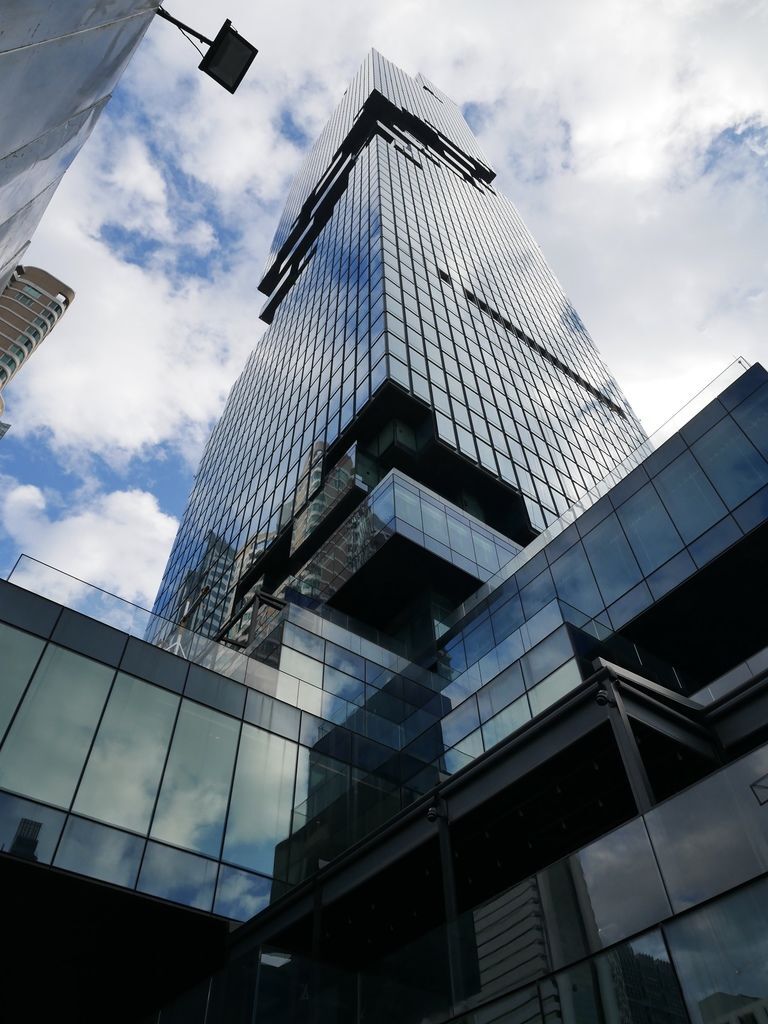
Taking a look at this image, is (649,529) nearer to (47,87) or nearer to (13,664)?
(13,664)

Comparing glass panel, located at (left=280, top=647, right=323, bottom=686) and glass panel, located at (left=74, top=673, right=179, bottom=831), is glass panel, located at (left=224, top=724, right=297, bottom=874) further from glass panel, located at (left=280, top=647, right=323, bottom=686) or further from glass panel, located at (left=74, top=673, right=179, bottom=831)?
glass panel, located at (left=280, top=647, right=323, bottom=686)

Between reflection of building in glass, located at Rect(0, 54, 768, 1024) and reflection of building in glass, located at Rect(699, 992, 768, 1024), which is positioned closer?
reflection of building in glass, located at Rect(699, 992, 768, 1024)

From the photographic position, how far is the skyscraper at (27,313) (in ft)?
464

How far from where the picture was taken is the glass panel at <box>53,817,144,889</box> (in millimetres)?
16953

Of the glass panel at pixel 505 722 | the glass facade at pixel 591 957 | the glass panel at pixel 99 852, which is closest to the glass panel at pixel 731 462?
the glass panel at pixel 505 722

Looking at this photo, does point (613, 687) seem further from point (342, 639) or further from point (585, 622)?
point (342, 639)

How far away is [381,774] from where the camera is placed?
77.6 ft

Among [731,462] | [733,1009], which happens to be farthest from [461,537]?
[733,1009]

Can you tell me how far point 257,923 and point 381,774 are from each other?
20.9ft

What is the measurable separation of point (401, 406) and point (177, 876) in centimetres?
3652

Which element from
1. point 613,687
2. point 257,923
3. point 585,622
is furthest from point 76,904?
point 585,622

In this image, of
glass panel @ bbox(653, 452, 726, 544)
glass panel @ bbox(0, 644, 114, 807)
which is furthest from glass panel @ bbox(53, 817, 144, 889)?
glass panel @ bbox(653, 452, 726, 544)

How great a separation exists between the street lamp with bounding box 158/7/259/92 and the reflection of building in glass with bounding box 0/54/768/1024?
1156 cm

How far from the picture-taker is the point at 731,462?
87.2 feet
